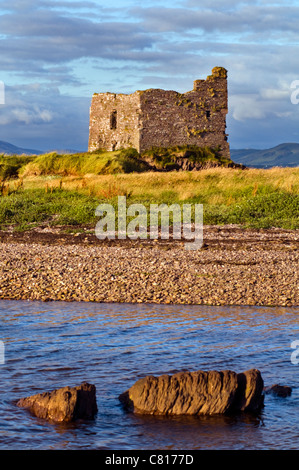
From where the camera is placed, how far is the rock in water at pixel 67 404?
7.76 meters

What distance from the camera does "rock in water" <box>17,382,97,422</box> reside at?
7.76 m

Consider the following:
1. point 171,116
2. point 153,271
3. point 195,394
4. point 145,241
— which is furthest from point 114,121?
point 195,394

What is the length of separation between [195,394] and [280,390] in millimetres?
1358

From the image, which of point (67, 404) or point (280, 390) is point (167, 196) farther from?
point (67, 404)

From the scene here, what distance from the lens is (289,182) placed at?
32656 millimetres

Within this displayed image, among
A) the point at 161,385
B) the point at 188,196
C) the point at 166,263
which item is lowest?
the point at 161,385

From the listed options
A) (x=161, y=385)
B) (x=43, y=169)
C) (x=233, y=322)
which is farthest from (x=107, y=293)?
(x=43, y=169)

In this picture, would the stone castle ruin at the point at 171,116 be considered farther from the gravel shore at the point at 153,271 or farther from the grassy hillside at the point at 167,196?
the gravel shore at the point at 153,271

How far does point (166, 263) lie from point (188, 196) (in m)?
14.5

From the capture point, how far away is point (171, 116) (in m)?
49.1

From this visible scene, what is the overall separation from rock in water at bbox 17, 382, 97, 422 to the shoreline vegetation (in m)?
6.10

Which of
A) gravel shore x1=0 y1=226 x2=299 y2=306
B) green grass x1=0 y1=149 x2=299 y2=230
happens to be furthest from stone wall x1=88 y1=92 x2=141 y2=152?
gravel shore x1=0 y1=226 x2=299 y2=306

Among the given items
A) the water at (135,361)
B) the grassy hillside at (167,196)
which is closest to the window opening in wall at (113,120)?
the grassy hillside at (167,196)
